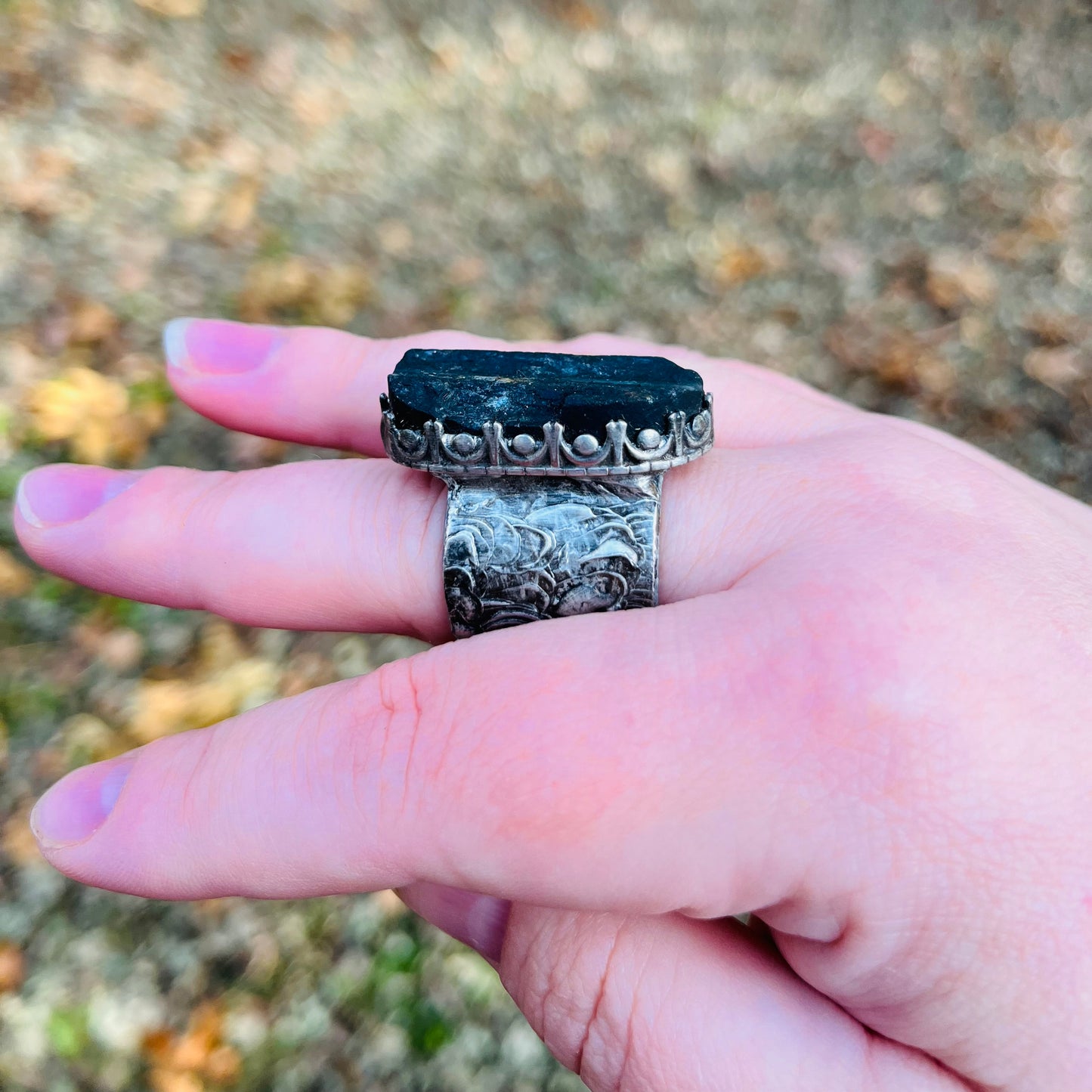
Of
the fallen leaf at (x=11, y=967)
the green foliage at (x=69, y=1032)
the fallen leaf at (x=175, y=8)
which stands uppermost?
the fallen leaf at (x=175, y=8)

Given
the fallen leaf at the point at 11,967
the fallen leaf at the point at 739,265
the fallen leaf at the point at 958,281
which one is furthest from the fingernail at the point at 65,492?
the fallen leaf at the point at 958,281

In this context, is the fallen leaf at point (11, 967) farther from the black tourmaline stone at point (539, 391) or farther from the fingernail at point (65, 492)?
the black tourmaline stone at point (539, 391)

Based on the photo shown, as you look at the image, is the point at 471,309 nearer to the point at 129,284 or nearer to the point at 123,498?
the point at 129,284

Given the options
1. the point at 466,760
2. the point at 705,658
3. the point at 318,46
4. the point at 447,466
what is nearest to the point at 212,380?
the point at 447,466

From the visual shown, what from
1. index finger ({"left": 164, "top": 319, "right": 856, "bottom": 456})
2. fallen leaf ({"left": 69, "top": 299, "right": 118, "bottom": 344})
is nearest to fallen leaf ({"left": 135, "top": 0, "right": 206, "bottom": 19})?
fallen leaf ({"left": 69, "top": 299, "right": 118, "bottom": 344})

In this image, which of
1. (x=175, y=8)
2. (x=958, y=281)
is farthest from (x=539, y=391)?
(x=175, y=8)

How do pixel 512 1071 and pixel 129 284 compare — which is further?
pixel 129 284

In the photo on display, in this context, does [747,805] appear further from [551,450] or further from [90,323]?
[90,323]
